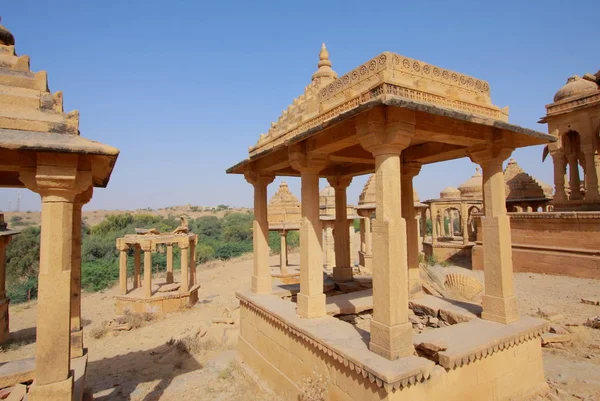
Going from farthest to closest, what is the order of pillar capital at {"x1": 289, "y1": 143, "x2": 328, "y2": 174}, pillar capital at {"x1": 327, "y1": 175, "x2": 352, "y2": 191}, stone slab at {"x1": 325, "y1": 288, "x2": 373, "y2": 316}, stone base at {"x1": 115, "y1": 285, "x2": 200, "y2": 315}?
1. stone base at {"x1": 115, "y1": 285, "x2": 200, "y2": 315}
2. pillar capital at {"x1": 327, "y1": 175, "x2": 352, "y2": 191}
3. stone slab at {"x1": 325, "y1": 288, "x2": 373, "y2": 316}
4. pillar capital at {"x1": 289, "y1": 143, "x2": 328, "y2": 174}

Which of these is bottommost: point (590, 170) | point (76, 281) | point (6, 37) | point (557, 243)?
point (557, 243)

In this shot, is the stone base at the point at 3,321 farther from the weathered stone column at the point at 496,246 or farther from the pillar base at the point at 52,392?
the weathered stone column at the point at 496,246

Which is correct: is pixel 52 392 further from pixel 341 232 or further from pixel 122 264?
pixel 122 264

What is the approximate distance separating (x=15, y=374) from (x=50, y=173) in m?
2.93

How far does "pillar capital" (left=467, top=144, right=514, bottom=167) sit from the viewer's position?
581cm

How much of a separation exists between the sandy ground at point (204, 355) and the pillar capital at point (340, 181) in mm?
5220

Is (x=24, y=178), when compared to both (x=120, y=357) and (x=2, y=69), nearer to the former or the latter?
(x=2, y=69)

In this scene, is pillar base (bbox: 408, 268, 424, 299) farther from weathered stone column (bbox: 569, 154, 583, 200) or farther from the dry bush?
weathered stone column (bbox: 569, 154, 583, 200)

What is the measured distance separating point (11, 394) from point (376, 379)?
14.7ft

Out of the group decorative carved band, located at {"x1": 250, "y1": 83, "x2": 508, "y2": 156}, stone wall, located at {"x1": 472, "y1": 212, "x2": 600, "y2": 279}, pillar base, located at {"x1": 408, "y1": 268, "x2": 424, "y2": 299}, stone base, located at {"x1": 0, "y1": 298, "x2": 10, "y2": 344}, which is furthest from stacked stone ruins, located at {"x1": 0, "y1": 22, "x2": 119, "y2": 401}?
stone wall, located at {"x1": 472, "y1": 212, "x2": 600, "y2": 279}

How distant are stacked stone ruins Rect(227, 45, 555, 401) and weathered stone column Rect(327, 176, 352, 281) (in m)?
1.49

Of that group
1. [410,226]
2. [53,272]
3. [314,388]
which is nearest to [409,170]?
[410,226]

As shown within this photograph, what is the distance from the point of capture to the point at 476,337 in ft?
16.3

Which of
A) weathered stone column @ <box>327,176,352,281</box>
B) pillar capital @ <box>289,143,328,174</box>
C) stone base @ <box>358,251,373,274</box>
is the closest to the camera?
pillar capital @ <box>289,143,328,174</box>
